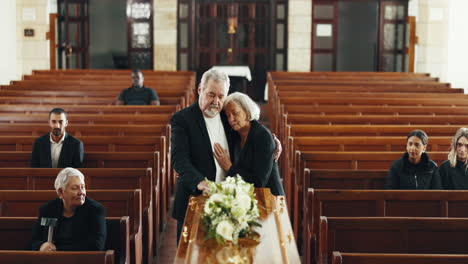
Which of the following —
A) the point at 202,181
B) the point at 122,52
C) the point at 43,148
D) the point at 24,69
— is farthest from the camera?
the point at 122,52

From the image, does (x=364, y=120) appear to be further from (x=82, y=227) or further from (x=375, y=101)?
(x=82, y=227)

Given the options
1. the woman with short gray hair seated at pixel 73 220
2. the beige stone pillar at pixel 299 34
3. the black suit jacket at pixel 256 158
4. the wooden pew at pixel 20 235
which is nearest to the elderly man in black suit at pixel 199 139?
the black suit jacket at pixel 256 158

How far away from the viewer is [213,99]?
3.45m

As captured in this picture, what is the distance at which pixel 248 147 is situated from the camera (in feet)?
11.7

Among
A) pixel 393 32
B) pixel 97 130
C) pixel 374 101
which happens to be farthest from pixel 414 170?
pixel 393 32

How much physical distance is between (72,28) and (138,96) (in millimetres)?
7946

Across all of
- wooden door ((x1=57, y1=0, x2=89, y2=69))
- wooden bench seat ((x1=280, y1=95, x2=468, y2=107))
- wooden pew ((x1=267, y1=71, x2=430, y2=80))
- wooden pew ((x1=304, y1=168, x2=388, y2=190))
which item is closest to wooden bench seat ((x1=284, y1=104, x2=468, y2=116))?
wooden bench seat ((x1=280, y1=95, x2=468, y2=107))

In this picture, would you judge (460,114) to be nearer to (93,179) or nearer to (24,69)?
(93,179)

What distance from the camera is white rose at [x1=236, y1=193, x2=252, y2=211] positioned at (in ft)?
9.16

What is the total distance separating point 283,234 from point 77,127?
15.6 feet

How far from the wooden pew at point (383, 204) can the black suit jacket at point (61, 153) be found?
85.1 inches

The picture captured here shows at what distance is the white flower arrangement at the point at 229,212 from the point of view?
273 cm

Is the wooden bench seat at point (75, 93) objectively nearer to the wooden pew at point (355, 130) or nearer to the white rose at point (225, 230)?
the wooden pew at point (355, 130)

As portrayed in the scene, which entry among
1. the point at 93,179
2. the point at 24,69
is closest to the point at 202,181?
the point at 93,179
